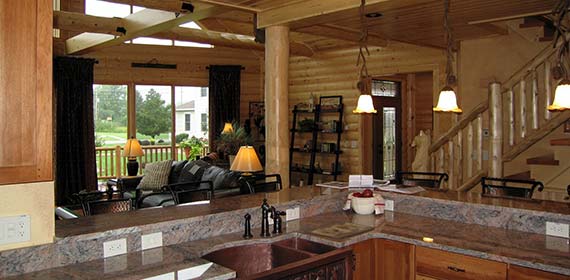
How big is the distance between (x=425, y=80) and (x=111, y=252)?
8819mm

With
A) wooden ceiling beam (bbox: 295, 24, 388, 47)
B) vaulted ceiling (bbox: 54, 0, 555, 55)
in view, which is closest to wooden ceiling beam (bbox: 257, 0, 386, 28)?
vaulted ceiling (bbox: 54, 0, 555, 55)

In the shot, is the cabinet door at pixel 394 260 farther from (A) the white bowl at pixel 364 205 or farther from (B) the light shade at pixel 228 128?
(B) the light shade at pixel 228 128

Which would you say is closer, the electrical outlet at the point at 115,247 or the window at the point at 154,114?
the electrical outlet at the point at 115,247

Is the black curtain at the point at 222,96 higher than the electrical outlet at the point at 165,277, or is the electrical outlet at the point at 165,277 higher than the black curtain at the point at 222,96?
the black curtain at the point at 222,96

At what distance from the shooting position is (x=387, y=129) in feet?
31.6

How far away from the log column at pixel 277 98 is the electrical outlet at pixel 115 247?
2.74 metres

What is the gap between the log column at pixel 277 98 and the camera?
200 inches

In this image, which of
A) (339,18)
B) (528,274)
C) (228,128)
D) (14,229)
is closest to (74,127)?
(228,128)

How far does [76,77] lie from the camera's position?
30.3 feet

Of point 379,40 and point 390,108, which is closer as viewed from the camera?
point 379,40

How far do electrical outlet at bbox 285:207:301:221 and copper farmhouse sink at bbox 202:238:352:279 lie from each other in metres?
0.37

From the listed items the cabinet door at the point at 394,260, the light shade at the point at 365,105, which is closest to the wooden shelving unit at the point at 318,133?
the light shade at the point at 365,105

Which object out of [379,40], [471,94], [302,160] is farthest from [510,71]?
[302,160]

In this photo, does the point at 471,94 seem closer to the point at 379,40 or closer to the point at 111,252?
the point at 379,40
